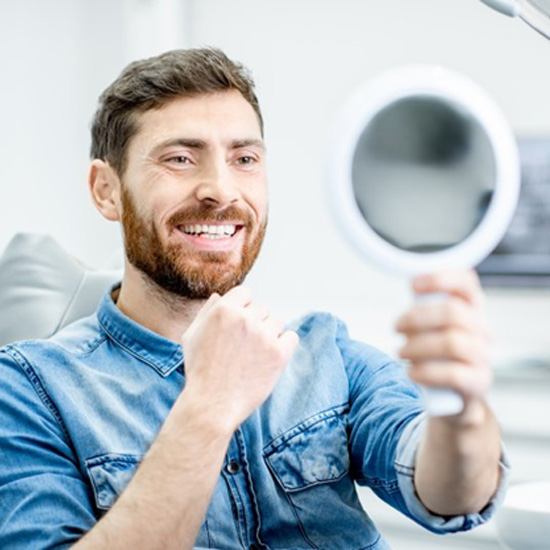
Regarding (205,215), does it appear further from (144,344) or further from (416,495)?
(416,495)

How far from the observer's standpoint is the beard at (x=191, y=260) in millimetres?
1271

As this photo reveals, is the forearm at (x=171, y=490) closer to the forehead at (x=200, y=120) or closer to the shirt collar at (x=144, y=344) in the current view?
the shirt collar at (x=144, y=344)

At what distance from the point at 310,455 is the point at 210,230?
1.08 feet

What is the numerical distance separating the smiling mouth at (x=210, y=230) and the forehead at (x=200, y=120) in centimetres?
12

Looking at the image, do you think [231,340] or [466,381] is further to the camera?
[231,340]

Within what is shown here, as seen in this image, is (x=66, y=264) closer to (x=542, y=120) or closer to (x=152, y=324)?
(x=152, y=324)

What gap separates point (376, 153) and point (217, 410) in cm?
42

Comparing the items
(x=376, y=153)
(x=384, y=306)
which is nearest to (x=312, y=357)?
(x=376, y=153)

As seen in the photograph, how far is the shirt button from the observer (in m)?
1.19

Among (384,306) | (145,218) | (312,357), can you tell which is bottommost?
(384,306)

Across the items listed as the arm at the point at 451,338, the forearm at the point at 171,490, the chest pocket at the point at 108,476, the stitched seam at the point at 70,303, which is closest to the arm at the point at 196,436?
the forearm at the point at 171,490

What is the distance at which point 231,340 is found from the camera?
3.44 feet

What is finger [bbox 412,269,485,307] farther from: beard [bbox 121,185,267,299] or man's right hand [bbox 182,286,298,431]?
beard [bbox 121,185,267,299]

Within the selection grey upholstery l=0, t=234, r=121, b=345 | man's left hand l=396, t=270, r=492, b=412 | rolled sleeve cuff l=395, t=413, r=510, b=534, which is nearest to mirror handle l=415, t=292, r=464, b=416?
man's left hand l=396, t=270, r=492, b=412
